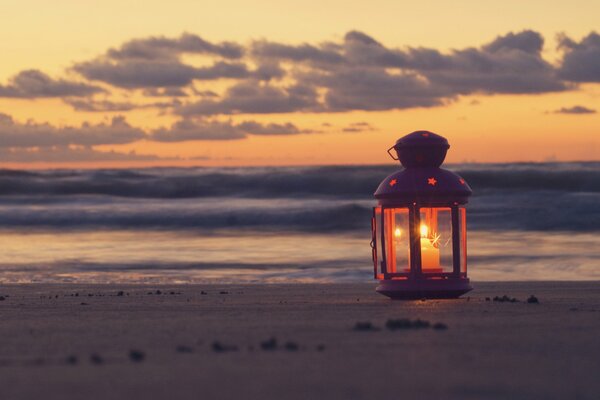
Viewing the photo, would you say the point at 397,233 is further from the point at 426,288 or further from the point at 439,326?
the point at 439,326

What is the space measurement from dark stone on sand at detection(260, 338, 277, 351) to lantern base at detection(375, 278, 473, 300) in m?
3.39

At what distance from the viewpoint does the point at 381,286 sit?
31.1ft

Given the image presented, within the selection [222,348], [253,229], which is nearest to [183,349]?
[222,348]

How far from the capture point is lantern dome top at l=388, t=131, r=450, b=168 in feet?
30.3

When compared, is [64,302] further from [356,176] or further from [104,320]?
[356,176]

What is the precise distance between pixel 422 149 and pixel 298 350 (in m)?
3.84

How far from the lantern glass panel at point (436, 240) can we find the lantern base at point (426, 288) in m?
0.12

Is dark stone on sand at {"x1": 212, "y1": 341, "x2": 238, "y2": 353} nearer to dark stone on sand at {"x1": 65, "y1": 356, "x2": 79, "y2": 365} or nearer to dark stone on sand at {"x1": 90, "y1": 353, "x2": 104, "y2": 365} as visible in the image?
dark stone on sand at {"x1": 90, "y1": 353, "x2": 104, "y2": 365}

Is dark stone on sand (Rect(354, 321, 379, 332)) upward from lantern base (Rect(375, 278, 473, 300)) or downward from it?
downward

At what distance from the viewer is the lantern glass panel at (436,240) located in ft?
30.6

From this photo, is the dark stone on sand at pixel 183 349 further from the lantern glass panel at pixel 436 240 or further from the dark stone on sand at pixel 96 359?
the lantern glass panel at pixel 436 240

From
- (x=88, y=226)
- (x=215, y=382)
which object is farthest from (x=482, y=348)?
(x=88, y=226)

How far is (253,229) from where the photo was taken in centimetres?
2764

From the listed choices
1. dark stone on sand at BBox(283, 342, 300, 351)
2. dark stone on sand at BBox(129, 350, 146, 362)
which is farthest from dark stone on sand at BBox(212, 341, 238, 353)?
dark stone on sand at BBox(129, 350, 146, 362)
